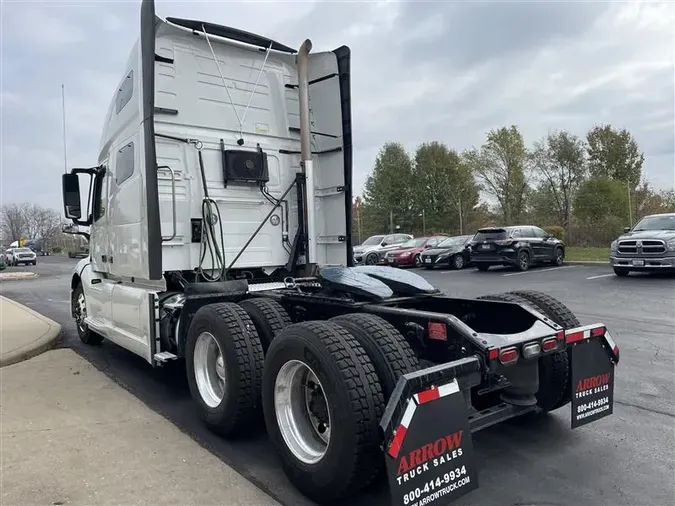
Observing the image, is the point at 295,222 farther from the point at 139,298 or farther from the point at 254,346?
the point at 254,346

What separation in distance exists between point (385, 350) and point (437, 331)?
0.42 meters

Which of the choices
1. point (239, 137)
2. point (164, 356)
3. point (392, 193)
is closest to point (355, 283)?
point (164, 356)

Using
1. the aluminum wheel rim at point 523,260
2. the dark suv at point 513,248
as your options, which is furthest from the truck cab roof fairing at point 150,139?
the aluminum wheel rim at point 523,260

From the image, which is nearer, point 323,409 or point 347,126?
point 323,409

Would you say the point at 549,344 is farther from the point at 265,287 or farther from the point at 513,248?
the point at 513,248

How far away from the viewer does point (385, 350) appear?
114 inches

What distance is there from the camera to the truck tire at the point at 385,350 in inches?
110

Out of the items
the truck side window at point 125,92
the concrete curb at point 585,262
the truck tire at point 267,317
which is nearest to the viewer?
the truck tire at point 267,317

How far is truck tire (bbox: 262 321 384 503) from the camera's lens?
8.75ft

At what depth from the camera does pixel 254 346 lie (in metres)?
3.83

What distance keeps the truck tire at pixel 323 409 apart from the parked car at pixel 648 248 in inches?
541

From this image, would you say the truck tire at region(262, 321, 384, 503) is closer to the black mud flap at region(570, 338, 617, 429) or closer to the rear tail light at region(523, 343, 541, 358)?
the rear tail light at region(523, 343, 541, 358)

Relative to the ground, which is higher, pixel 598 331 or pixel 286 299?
pixel 286 299

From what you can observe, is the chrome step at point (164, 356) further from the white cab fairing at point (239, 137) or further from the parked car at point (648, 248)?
the parked car at point (648, 248)
